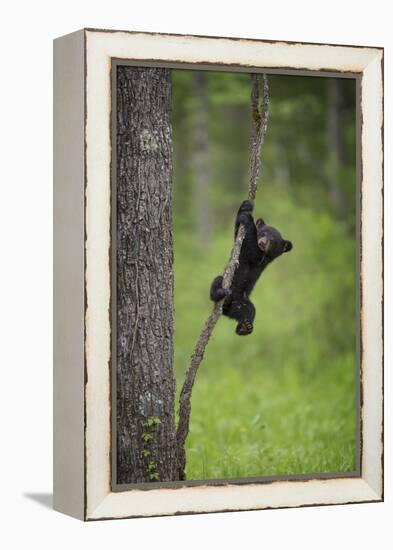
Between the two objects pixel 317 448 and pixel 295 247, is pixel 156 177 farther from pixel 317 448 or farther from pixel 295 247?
pixel 295 247

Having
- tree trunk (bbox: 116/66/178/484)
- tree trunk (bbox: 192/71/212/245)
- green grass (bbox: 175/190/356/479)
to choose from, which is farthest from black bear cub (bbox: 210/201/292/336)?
tree trunk (bbox: 192/71/212/245)

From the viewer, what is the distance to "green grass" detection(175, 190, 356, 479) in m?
9.76

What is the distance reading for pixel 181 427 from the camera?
593 centimetres

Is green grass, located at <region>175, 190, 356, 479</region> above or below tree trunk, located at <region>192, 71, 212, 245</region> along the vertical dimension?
below

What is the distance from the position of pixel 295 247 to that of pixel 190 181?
2.69m

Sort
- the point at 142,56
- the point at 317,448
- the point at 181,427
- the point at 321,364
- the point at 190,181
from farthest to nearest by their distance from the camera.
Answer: the point at 190,181 < the point at 321,364 < the point at 317,448 < the point at 181,427 < the point at 142,56

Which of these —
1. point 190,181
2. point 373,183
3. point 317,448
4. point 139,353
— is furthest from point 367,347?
point 190,181

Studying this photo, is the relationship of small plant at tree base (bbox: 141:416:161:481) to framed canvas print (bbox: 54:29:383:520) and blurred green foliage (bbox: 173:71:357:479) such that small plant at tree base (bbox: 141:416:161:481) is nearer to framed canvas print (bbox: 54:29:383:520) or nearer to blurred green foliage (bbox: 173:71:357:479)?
framed canvas print (bbox: 54:29:383:520)

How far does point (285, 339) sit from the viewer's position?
459 inches

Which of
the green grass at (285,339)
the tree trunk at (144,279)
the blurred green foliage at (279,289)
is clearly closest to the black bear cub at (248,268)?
the tree trunk at (144,279)

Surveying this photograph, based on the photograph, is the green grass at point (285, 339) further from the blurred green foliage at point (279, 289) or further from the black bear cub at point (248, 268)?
the black bear cub at point (248, 268)

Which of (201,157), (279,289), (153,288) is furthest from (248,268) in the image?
(201,157)

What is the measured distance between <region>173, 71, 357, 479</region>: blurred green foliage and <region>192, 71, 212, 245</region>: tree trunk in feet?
0.22

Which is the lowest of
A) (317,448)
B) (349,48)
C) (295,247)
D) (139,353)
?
(317,448)
